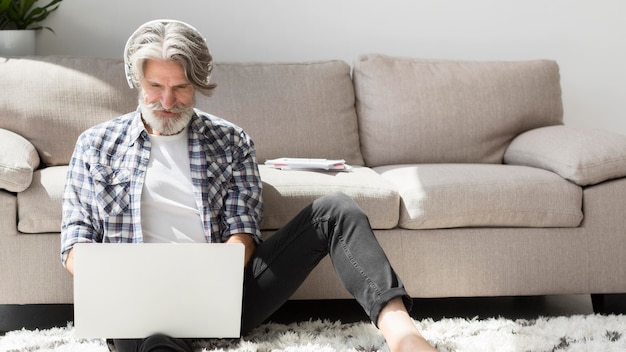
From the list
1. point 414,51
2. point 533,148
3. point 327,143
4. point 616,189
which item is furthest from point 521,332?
point 414,51

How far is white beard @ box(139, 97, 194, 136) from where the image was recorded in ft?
6.73

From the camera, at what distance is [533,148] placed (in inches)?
118

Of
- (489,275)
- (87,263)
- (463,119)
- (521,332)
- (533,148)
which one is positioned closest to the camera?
(87,263)

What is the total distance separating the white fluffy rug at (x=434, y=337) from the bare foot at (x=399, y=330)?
0.30 meters

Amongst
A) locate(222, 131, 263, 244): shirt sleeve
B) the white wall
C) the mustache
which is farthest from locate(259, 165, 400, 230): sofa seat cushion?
the white wall

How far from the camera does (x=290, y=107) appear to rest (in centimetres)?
309

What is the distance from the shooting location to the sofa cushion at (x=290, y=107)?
9.93 feet

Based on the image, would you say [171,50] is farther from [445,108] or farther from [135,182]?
[445,108]

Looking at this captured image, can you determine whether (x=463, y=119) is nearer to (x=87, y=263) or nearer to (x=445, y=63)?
(x=445, y=63)

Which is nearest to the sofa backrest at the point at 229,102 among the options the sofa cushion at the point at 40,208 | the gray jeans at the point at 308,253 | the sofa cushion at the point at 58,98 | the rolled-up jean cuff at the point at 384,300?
the sofa cushion at the point at 58,98

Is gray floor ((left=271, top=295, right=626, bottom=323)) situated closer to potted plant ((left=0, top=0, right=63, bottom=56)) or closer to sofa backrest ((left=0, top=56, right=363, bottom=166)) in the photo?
sofa backrest ((left=0, top=56, right=363, bottom=166))

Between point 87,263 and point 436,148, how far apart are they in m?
1.74

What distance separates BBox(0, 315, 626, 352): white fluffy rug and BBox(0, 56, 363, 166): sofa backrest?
0.79 meters

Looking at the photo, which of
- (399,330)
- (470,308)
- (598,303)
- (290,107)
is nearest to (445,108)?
(290,107)
